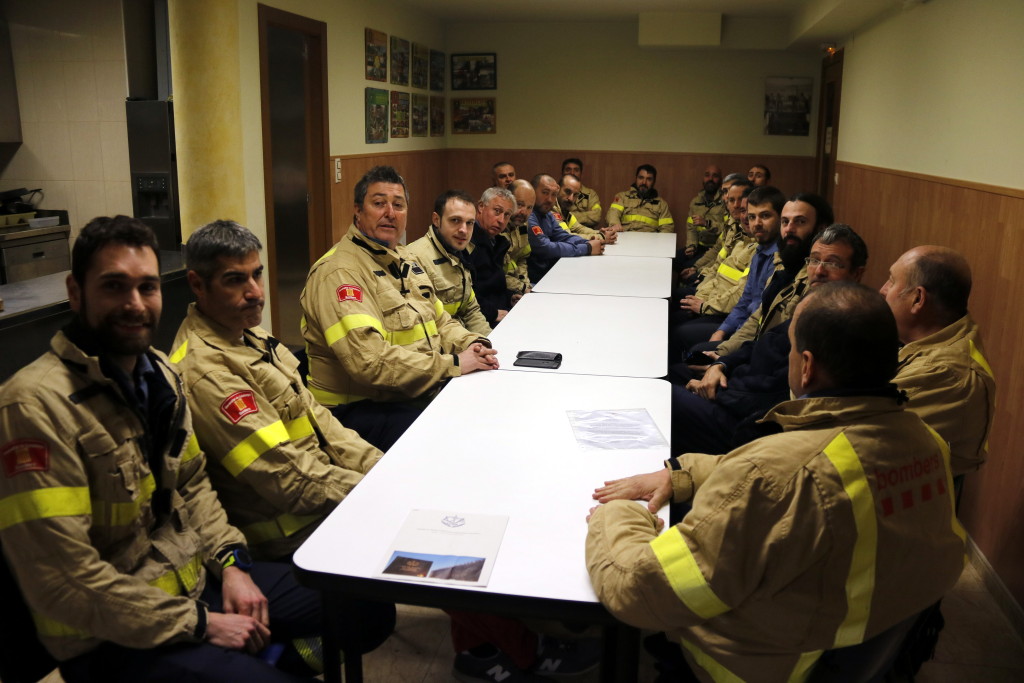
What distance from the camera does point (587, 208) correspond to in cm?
871

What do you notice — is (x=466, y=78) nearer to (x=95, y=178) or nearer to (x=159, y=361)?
(x=95, y=178)

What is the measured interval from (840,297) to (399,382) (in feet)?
5.76

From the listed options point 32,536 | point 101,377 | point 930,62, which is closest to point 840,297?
point 101,377

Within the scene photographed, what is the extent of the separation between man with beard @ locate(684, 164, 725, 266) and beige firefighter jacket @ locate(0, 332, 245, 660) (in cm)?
638

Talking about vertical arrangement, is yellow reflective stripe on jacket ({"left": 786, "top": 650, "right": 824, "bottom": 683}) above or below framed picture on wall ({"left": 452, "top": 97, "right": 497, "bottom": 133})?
below

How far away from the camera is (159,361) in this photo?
1.79 metres

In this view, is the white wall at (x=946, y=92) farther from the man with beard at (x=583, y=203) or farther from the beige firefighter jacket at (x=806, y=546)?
the man with beard at (x=583, y=203)

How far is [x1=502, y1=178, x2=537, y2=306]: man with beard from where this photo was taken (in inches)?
209

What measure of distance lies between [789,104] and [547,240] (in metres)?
4.62

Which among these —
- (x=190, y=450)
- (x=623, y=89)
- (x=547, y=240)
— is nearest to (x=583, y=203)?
(x=623, y=89)

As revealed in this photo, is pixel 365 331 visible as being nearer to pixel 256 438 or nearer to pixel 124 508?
A: pixel 256 438

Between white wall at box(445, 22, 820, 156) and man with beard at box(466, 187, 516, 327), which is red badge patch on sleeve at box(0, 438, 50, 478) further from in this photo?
white wall at box(445, 22, 820, 156)

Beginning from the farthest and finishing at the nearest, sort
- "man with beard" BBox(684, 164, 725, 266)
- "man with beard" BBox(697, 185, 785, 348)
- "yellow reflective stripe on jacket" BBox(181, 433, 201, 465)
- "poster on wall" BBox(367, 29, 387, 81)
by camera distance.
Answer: "man with beard" BBox(684, 164, 725, 266) → "poster on wall" BBox(367, 29, 387, 81) → "man with beard" BBox(697, 185, 785, 348) → "yellow reflective stripe on jacket" BBox(181, 433, 201, 465)

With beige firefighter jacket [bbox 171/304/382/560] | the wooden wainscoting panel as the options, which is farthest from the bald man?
beige firefighter jacket [bbox 171/304/382/560]
